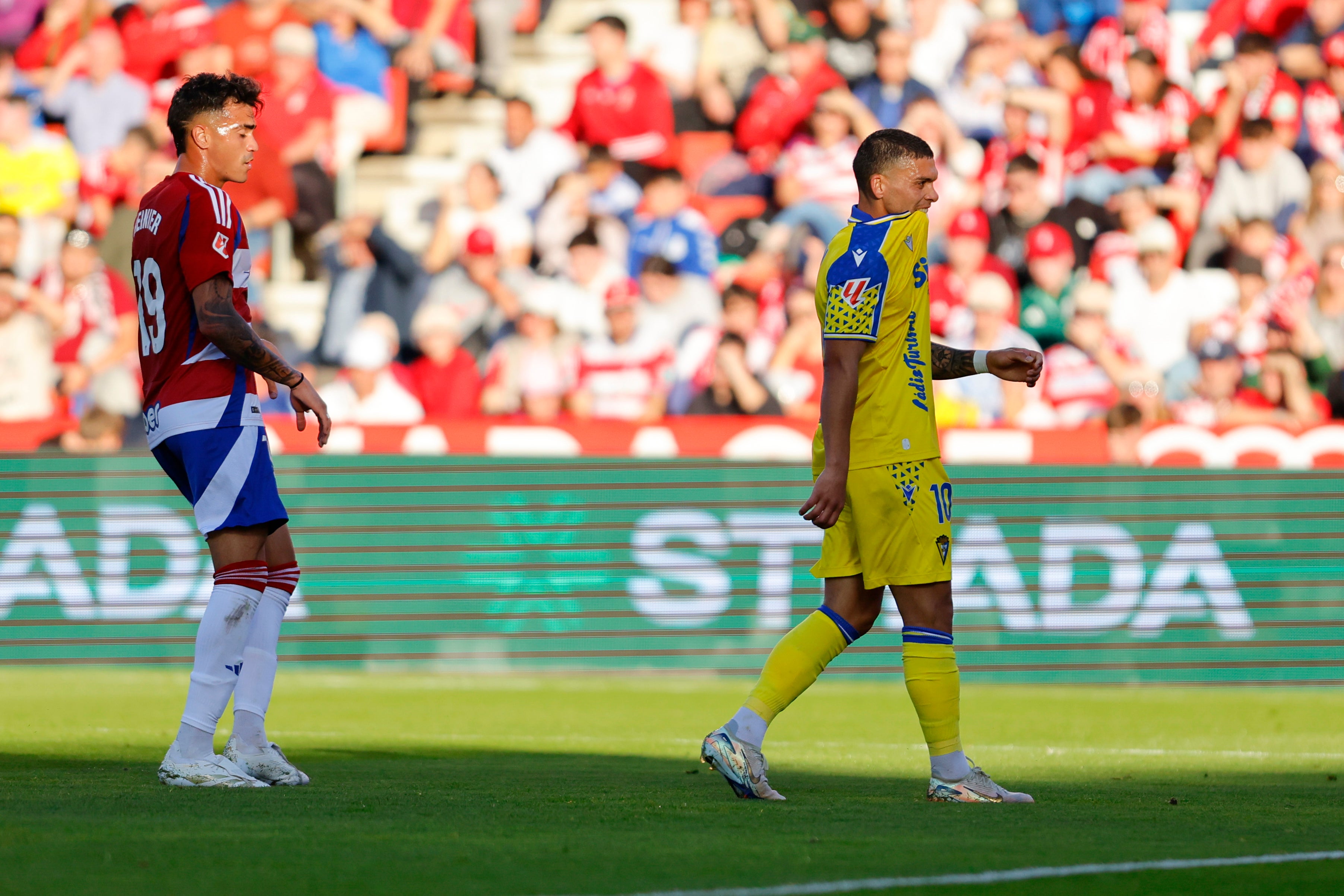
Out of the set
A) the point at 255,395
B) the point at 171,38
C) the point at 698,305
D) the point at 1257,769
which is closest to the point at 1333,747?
the point at 1257,769

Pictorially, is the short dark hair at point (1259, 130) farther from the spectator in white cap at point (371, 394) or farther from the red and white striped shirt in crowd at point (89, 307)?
the red and white striped shirt in crowd at point (89, 307)

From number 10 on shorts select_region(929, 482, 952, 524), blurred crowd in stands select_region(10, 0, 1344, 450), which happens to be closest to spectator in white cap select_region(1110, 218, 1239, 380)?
blurred crowd in stands select_region(10, 0, 1344, 450)

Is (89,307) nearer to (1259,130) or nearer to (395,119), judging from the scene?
(395,119)

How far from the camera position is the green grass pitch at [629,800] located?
3.66m

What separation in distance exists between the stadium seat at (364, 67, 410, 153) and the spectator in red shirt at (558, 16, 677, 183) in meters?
1.42

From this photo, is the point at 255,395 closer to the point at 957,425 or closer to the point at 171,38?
the point at 957,425

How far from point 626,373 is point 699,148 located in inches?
103

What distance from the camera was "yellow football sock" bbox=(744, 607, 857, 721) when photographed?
520cm

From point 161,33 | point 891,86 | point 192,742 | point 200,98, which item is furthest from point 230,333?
point 161,33

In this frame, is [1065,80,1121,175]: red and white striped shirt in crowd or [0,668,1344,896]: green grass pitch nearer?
[0,668,1344,896]: green grass pitch

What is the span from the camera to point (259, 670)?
5559mm

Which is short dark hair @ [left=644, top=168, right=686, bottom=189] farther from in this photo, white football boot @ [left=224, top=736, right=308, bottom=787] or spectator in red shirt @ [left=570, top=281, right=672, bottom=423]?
white football boot @ [left=224, top=736, right=308, bottom=787]

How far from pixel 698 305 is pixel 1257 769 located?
732 centimetres

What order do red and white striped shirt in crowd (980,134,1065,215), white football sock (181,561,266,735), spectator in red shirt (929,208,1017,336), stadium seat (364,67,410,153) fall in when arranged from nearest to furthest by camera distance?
white football sock (181,561,266,735) → spectator in red shirt (929,208,1017,336) → red and white striped shirt in crowd (980,134,1065,215) → stadium seat (364,67,410,153)
